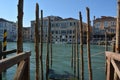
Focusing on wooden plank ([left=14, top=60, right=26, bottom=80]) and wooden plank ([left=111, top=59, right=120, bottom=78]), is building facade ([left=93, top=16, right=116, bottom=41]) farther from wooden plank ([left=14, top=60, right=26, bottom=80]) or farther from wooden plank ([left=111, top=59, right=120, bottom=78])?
wooden plank ([left=14, top=60, right=26, bottom=80])

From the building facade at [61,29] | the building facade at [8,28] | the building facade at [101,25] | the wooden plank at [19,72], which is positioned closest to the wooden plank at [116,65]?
the wooden plank at [19,72]

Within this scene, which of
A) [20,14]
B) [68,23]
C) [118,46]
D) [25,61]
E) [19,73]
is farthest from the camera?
[68,23]

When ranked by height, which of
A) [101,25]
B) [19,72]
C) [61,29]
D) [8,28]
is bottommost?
[19,72]

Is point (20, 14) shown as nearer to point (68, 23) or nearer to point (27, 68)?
point (27, 68)

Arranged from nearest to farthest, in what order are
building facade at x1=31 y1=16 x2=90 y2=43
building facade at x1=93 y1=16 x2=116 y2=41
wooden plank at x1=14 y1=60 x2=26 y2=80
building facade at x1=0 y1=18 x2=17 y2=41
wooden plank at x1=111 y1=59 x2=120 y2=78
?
wooden plank at x1=14 y1=60 x2=26 y2=80 → wooden plank at x1=111 y1=59 x2=120 y2=78 → building facade at x1=93 y1=16 x2=116 y2=41 → building facade at x1=31 y1=16 x2=90 y2=43 → building facade at x1=0 y1=18 x2=17 y2=41

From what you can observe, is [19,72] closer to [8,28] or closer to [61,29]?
[61,29]

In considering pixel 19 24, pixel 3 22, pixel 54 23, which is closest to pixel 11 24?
pixel 3 22

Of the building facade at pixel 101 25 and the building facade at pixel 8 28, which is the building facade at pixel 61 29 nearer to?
the building facade at pixel 101 25

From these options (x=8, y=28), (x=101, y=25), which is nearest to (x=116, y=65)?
(x=101, y=25)

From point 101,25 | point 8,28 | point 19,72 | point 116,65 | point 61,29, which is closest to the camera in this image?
point 19,72

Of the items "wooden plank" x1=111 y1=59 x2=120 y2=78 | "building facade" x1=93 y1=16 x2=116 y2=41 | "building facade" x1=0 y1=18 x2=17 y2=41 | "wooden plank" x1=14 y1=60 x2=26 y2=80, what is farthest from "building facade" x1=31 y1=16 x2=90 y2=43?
"wooden plank" x1=14 y1=60 x2=26 y2=80

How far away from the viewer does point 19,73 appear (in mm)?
3430

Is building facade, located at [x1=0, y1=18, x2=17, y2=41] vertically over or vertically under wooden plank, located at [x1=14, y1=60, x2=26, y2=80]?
over

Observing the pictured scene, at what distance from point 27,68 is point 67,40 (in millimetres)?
87231
